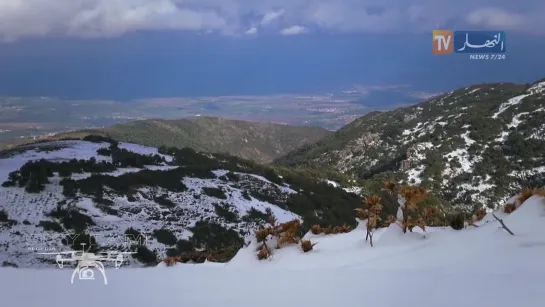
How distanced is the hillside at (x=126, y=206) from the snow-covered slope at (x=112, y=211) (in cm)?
3

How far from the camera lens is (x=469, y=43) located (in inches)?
782

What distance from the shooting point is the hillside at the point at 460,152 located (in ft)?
205

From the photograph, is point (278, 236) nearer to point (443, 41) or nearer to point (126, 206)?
point (126, 206)

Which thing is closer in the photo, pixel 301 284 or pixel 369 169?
pixel 301 284

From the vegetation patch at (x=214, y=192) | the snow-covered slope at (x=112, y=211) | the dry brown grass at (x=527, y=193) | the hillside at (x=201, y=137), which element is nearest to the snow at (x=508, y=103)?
the snow-covered slope at (x=112, y=211)

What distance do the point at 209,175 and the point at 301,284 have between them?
2483 cm

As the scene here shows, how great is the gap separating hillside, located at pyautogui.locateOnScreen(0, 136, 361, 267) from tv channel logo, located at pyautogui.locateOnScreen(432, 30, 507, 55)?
11.2 m

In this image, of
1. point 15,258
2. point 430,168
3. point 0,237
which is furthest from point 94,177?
point 430,168

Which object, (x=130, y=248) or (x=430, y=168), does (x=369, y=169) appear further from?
(x=130, y=248)

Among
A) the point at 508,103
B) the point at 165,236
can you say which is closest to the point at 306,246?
the point at 165,236

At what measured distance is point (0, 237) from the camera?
515 inches

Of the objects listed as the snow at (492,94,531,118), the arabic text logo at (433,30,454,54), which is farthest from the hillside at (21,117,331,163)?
the arabic text logo at (433,30,454,54)

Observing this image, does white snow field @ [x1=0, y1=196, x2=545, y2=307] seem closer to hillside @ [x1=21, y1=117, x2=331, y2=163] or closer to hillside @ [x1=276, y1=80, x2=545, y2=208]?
hillside @ [x1=276, y1=80, x2=545, y2=208]

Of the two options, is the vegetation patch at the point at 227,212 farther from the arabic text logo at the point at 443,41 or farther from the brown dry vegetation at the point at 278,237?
the brown dry vegetation at the point at 278,237
